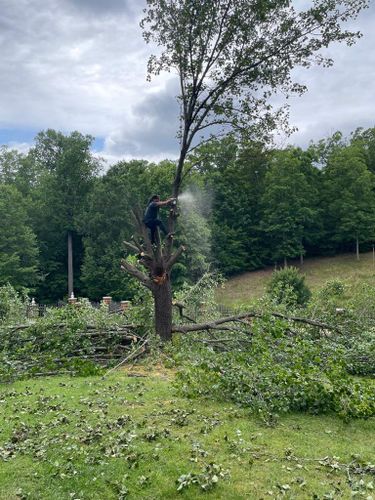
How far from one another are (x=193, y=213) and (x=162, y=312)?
22615mm

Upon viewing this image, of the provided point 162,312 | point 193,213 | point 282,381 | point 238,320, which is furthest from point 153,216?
point 193,213

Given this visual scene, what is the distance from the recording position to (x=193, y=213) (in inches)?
1190

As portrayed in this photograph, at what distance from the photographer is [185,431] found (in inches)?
159

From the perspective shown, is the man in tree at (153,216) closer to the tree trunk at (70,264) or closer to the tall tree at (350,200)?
the tree trunk at (70,264)

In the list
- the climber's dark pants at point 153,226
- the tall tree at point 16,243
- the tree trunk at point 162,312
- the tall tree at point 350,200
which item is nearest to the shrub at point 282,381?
the tree trunk at point 162,312

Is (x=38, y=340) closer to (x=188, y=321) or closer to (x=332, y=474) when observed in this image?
(x=188, y=321)

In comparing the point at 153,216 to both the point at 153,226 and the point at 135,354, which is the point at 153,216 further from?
the point at 135,354

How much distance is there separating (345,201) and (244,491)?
31.6m

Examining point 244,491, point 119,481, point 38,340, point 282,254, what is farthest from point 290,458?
point 282,254

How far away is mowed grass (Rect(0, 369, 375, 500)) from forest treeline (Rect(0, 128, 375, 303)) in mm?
23238

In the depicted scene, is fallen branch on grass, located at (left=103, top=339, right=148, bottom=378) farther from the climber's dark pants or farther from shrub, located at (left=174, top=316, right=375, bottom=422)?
the climber's dark pants

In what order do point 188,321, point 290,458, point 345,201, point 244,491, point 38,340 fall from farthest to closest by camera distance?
point 345,201, point 188,321, point 38,340, point 290,458, point 244,491

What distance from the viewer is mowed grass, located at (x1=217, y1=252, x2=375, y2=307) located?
27.8 metres

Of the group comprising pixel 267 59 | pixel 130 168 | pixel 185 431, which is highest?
pixel 130 168
